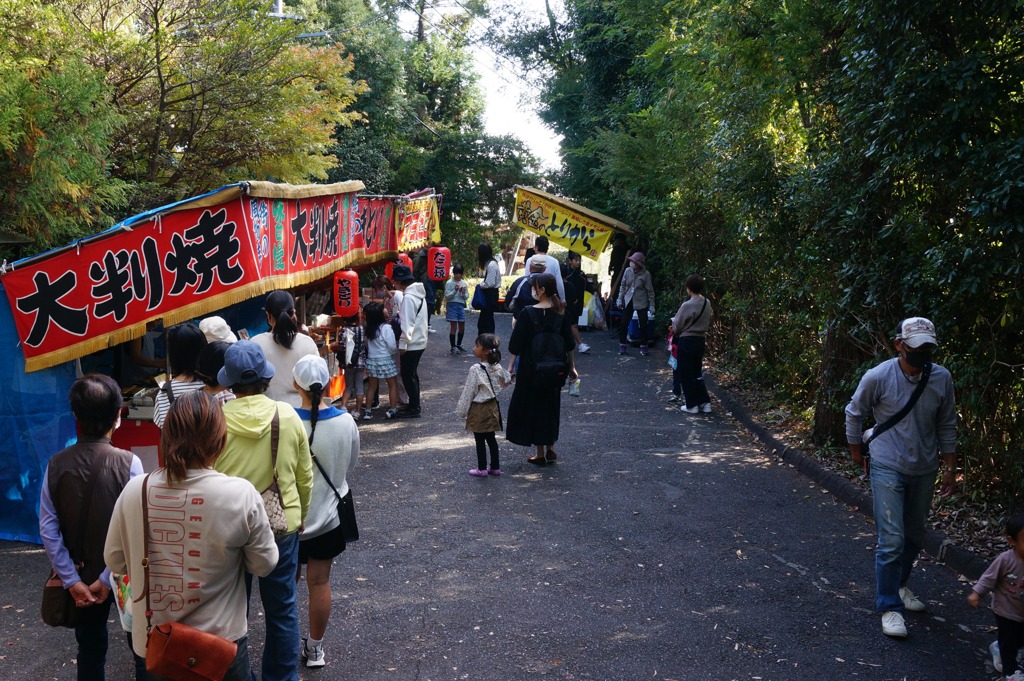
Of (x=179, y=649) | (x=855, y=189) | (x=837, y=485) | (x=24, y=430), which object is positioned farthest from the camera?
(x=837, y=485)

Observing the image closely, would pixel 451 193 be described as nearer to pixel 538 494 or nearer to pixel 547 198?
pixel 547 198

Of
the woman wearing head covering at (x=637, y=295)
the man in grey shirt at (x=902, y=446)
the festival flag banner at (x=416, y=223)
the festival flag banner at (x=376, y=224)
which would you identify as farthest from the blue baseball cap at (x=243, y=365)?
the woman wearing head covering at (x=637, y=295)

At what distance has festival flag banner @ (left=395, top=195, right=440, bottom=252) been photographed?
1466 centimetres

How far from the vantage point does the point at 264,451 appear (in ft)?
13.1

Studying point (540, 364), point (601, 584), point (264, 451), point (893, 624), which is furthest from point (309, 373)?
point (540, 364)

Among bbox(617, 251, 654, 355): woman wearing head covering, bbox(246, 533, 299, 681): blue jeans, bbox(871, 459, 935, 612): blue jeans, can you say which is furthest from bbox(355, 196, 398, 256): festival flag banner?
bbox(246, 533, 299, 681): blue jeans

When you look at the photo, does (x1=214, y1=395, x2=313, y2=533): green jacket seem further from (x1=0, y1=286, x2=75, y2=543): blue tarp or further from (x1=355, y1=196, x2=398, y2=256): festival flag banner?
(x1=355, y1=196, x2=398, y2=256): festival flag banner

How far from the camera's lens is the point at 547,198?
1906 cm

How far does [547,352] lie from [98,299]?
400cm

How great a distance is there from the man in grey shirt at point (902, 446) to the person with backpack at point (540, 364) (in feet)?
11.9

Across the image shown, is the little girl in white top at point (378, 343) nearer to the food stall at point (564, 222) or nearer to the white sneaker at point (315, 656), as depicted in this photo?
the white sneaker at point (315, 656)

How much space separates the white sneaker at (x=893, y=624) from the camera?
17.2 ft

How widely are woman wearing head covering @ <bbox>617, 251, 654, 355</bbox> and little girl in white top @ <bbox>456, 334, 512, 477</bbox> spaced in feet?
27.8

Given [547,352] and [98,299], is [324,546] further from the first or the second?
[547,352]
